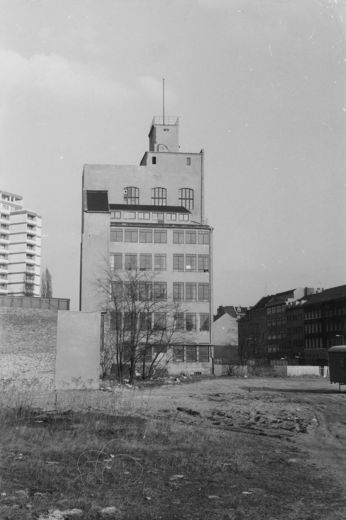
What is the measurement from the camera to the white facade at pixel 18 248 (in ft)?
433

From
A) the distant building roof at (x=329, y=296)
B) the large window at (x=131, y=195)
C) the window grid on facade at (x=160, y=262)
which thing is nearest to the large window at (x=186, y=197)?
the large window at (x=131, y=195)

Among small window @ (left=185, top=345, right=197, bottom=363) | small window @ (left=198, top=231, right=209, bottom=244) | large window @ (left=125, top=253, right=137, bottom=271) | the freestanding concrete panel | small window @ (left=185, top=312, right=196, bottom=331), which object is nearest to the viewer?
the freestanding concrete panel

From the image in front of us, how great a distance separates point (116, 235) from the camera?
65.6 meters

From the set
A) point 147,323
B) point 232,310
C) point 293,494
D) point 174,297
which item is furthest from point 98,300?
point 232,310

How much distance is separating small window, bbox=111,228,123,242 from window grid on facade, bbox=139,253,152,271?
3.12m

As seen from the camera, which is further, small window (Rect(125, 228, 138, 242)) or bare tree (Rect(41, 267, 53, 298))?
bare tree (Rect(41, 267, 53, 298))

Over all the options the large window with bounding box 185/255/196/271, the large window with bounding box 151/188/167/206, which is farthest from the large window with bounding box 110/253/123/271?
the large window with bounding box 151/188/167/206

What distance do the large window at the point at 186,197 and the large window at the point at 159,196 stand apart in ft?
7.00

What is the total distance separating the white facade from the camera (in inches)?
5197

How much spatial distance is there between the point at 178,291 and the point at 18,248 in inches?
3141

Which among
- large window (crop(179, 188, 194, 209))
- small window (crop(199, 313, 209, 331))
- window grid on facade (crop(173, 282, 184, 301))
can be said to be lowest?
small window (crop(199, 313, 209, 331))

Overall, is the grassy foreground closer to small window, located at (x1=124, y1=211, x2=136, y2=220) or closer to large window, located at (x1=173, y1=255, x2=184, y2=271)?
large window, located at (x1=173, y1=255, x2=184, y2=271)

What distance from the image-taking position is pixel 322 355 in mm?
96188

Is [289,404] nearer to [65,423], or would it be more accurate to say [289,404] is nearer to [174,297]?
[65,423]
